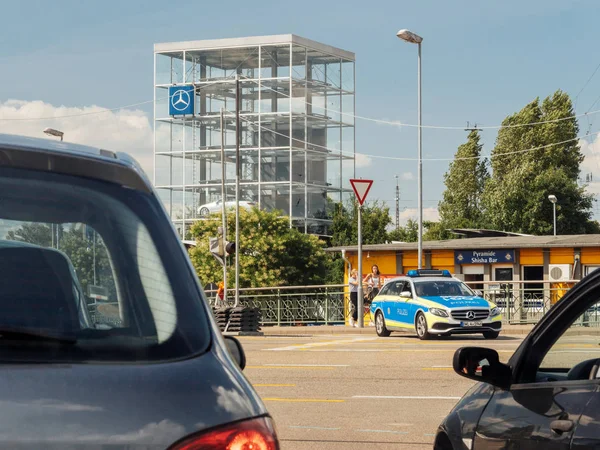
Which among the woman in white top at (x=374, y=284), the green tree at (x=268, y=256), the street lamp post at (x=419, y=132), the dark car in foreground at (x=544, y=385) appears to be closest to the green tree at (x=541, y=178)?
the green tree at (x=268, y=256)

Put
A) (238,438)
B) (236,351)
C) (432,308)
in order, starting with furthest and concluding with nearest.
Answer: (432,308) → (236,351) → (238,438)

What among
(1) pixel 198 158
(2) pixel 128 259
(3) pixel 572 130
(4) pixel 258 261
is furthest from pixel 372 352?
(1) pixel 198 158

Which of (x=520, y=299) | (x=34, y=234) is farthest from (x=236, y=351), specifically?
(x=520, y=299)

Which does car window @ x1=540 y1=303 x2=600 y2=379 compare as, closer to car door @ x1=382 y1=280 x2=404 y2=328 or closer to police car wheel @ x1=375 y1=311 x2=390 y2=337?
car door @ x1=382 y1=280 x2=404 y2=328

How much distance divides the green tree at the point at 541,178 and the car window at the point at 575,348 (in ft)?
265

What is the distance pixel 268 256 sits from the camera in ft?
204

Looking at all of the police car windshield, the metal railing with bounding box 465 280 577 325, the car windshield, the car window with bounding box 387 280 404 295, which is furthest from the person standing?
the car windshield

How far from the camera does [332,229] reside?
3866 inches

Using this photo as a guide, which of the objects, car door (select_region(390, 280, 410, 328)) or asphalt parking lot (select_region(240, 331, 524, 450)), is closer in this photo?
asphalt parking lot (select_region(240, 331, 524, 450))

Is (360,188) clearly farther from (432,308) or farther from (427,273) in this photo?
(432,308)

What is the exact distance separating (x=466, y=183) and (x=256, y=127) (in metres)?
19.8

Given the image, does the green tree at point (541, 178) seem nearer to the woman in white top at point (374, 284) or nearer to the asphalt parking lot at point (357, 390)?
the woman in white top at point (374, 284)

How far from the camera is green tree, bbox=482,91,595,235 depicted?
84.1 meters

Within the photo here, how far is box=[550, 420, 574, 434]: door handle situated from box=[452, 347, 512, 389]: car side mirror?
0.47 meters
